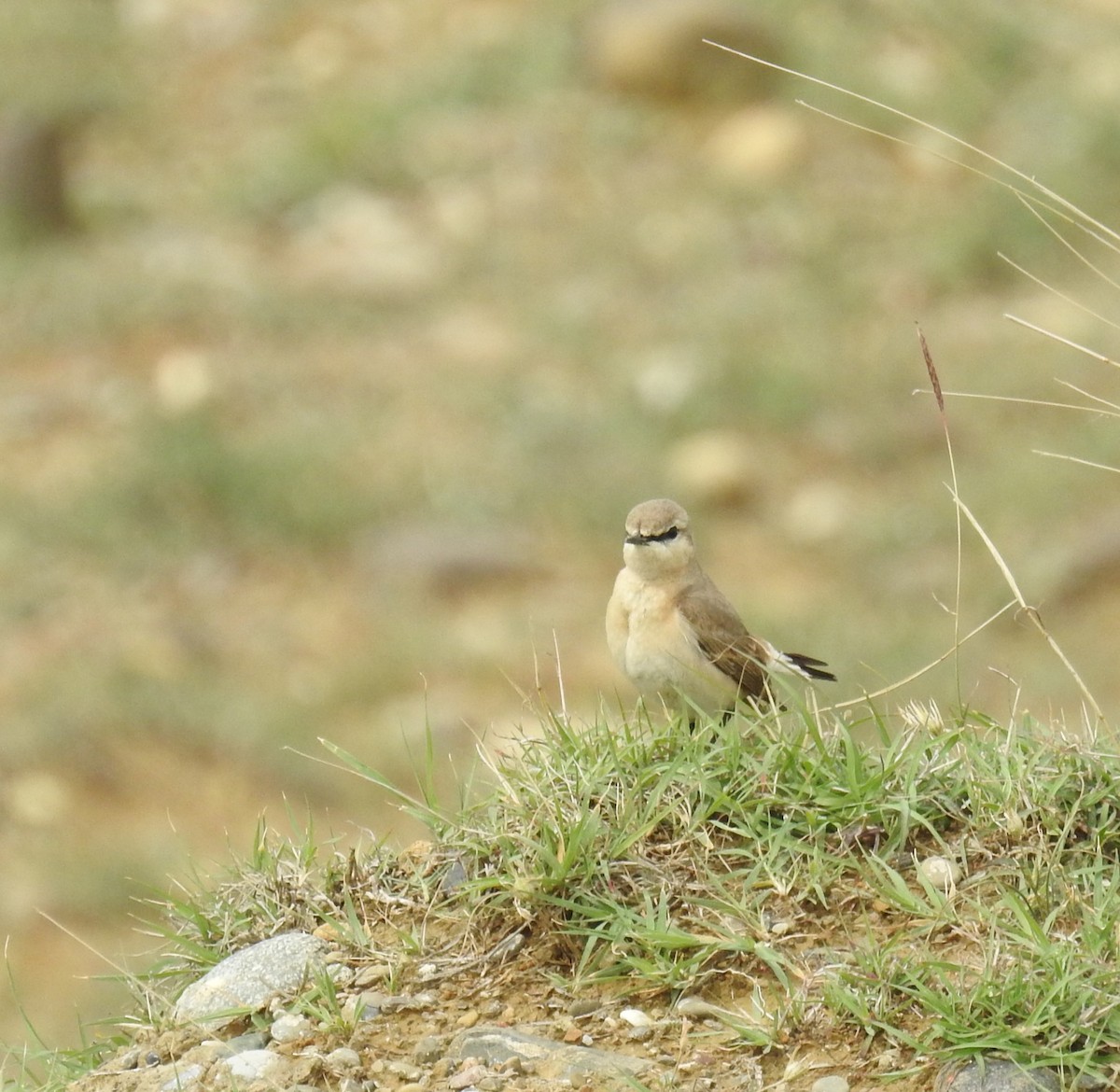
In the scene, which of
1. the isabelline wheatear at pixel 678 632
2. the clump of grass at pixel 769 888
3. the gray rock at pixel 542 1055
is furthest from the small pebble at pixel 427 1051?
the isabelline wheatear at pixel 678 632

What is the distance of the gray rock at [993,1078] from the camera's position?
343 centimetres

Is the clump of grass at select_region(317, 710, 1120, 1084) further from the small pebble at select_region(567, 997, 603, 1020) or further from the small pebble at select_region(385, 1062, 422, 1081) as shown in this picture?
the small pebble at select_region(385, 1062, 422, 1081)

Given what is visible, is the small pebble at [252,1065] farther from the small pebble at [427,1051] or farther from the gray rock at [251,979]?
the small pebble at [427,1051]

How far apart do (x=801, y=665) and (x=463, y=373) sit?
7147 millimetres

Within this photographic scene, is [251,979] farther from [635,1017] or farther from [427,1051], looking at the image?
[635,1017]

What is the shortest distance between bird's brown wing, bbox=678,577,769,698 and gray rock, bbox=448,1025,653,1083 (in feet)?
6.56

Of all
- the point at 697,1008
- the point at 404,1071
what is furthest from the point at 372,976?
the point at 697,1008

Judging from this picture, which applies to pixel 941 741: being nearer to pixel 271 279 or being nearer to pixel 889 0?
pixel 271 279

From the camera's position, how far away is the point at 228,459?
1144 centimetres

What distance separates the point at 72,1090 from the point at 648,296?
9.83 meters

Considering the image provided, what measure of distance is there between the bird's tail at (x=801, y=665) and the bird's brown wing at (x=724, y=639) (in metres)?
0.06

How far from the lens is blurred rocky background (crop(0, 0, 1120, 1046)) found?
960 centimetres

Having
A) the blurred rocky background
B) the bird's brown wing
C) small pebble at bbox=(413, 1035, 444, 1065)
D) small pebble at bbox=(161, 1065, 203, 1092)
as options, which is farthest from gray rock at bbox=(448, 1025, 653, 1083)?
the blurred rocky background

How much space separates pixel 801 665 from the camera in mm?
5605
